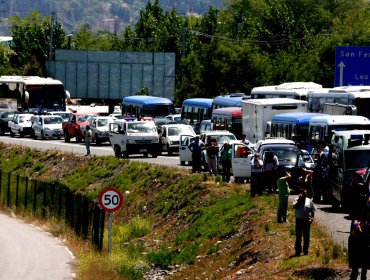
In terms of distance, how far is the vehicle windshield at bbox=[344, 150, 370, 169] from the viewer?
3353cm

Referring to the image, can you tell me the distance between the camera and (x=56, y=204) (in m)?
46.1

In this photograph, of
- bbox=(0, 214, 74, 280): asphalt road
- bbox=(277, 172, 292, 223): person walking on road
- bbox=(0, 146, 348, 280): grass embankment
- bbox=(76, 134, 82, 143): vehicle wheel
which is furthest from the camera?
bbox=(76, 134, 82, 143): vehicle wheel

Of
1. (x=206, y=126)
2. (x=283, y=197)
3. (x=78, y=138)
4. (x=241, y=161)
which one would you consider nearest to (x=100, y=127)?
(x=78, y=138)

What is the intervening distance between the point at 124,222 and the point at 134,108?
93.1 feet

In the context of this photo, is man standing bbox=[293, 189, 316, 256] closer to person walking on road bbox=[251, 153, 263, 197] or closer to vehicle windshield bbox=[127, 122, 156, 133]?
person walking on road bbox=[251, 153, 263, 197]

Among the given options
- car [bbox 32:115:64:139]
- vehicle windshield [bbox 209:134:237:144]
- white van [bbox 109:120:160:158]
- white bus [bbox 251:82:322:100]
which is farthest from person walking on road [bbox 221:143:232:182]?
car [bbox 32:115:64:139]

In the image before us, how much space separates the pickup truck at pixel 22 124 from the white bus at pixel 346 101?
2838 cm

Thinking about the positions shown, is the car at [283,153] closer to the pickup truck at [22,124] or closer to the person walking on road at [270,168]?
the person walking on road at [270,168]

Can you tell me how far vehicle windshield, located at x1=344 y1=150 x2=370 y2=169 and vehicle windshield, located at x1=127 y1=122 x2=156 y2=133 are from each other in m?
23.7

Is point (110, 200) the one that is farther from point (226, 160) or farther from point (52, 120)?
point (52, 120)

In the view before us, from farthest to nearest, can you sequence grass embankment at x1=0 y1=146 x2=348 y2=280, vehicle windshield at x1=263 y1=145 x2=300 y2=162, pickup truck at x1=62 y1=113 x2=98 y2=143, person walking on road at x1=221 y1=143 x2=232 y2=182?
pickup truck at x1=62 y1=113 x2=98 y2=143, person walking on road at x1=221 y1=143 x2=232 y2=182, vehicle windshield at x1=263 y1=145 x2=300 y2=162, grass embankment at x1=0 y1=146 x2=348 y2=280

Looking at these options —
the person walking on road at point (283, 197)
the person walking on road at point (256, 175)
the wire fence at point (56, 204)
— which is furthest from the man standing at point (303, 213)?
the wire fence at point (56, 204)

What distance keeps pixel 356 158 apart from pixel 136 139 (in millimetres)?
23739

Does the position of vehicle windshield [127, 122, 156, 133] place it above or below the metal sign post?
above
